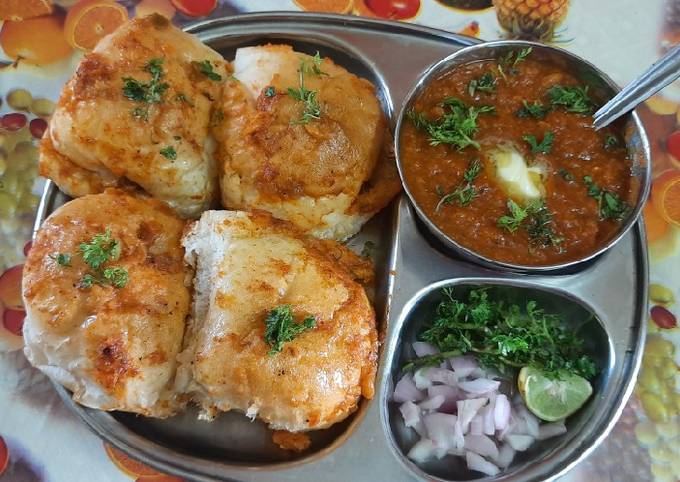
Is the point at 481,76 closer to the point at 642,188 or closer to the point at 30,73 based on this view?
the point at 642,188

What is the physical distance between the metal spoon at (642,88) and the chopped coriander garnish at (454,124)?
597mm

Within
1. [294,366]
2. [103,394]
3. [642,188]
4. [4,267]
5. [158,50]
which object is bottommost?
[4,267]

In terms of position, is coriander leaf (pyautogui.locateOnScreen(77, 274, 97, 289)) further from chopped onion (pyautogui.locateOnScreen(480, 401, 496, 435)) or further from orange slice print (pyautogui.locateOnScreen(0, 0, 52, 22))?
orange slice print (pyautogui.locateOnScreen(0, 0, 52, 22))

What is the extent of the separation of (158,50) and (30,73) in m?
1.53

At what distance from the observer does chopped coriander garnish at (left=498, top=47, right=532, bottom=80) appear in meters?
3.43

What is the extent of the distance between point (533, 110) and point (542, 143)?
211 millimetres

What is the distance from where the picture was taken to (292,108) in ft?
10.3

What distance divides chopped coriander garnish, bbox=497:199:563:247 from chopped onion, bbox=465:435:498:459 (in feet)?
3.55

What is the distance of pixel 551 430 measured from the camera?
3.20 m

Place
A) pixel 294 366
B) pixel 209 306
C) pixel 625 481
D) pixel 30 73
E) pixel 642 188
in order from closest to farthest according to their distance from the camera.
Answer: pixel 294 366, pixel 209 306, pixel 642 188, pixel 625 481, pixel 30 73

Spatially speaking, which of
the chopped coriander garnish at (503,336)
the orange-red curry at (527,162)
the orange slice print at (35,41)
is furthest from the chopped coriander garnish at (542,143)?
the orange slice print at (35,41)

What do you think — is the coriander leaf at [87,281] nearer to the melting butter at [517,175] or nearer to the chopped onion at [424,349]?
the chopped onion at [424,349]

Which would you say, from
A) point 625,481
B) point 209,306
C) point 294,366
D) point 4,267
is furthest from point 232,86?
point 625,481

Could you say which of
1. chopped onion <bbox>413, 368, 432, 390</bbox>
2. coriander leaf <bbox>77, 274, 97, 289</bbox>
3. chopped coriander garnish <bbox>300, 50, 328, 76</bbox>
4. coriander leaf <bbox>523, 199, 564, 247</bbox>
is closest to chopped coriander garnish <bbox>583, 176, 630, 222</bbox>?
coriander leaf <bbox>523, 199, 564, 247</bbox>
